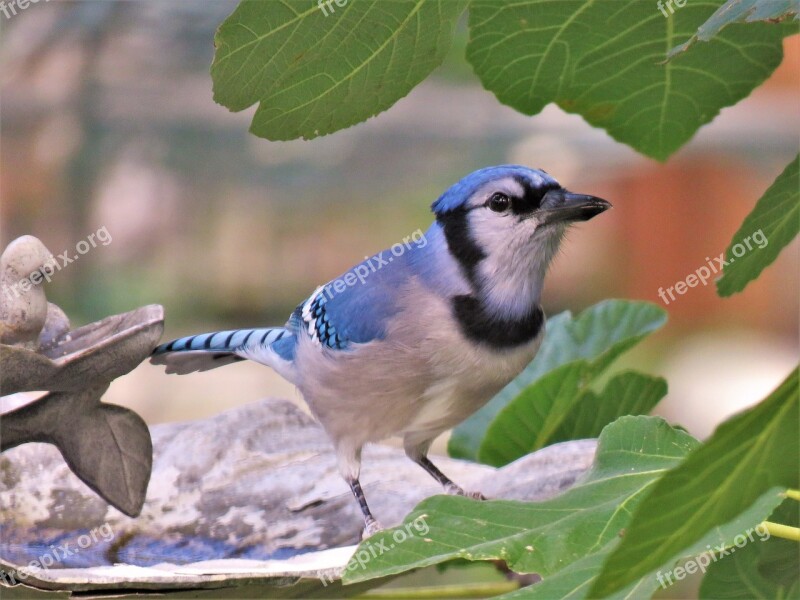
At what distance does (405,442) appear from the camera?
5.05ft

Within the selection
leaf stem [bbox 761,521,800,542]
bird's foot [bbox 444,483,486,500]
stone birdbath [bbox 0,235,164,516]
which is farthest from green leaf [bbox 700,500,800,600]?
stone birdbath [bbox 0,235,164,516]

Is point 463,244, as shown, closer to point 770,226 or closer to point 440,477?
point 440,477

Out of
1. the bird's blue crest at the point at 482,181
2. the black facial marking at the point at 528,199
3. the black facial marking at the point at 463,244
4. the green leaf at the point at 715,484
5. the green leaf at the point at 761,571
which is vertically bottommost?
the green leaf at the point at 761,571

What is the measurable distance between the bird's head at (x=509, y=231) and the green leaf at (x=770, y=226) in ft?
1.03

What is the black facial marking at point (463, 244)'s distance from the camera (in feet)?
4.64

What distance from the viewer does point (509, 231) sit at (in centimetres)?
140

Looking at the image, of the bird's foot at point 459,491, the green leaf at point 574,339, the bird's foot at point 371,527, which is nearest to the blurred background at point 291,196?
the green leaf at point 574,339

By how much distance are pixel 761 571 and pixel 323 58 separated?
2.27 ft

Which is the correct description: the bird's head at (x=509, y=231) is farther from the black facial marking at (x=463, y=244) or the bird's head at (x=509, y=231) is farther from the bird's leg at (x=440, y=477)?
the bird's leg at (x=440, y=477)

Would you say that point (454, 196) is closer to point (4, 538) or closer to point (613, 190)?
point (4, 538)

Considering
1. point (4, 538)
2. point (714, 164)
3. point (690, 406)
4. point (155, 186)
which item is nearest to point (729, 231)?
point (714, 164)

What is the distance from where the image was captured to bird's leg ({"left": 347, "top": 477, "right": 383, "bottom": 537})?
54.9 inches

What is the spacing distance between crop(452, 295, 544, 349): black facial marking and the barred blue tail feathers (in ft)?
1.14

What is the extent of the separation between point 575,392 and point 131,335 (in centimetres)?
62
